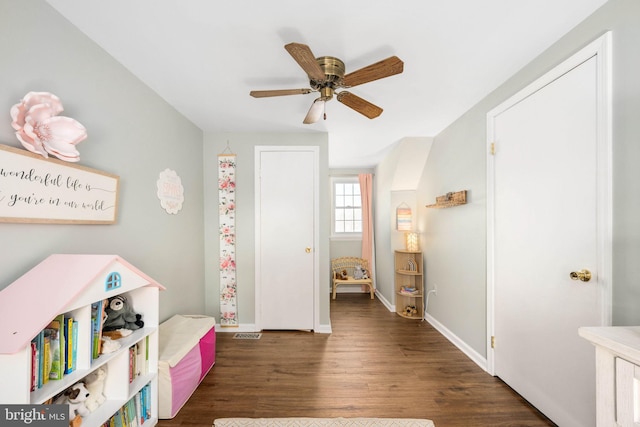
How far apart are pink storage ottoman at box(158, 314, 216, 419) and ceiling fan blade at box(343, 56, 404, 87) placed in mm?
2113

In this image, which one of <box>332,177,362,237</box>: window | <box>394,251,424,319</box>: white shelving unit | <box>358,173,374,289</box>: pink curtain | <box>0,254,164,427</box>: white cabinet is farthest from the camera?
<box>332,177,362,237</box>: window

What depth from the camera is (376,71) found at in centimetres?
154

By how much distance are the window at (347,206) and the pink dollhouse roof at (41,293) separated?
416cm

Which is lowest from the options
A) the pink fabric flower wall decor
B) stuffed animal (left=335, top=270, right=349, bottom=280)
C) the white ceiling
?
stuffed animal (left=335, top=270, right=349, bottom=280)

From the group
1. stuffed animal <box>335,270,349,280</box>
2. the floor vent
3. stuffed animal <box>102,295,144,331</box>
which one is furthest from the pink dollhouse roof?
stuffed animal <box>335,270,349,280</box>

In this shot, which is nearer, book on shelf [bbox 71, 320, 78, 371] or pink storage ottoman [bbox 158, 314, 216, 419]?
book on shelf [bbox 71, 320, 78, 371]

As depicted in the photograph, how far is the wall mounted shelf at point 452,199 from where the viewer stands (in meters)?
2.63

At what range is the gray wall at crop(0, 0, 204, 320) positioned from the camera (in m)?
1.24

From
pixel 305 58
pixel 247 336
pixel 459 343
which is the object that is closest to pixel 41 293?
pixel 305 58

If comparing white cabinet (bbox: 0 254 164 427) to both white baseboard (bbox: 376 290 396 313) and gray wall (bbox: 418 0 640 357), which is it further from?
white baseboard (bbox: 376 290 396 313)

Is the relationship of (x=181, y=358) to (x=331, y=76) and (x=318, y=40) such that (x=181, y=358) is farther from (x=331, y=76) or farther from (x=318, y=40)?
(x=318, y=40)

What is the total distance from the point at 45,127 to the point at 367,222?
14.5ft

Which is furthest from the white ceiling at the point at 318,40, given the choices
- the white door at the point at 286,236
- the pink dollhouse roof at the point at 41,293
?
the pink dollhouse roof at the point at 41,293

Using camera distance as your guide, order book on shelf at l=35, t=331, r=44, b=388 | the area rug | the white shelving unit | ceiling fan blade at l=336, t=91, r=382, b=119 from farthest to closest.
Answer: the white shelving unit, ceiling fan blade at l=336, t=91, r=382, b=119, the area rug, book on shelf at l=35, t=331, r=44, b=388
